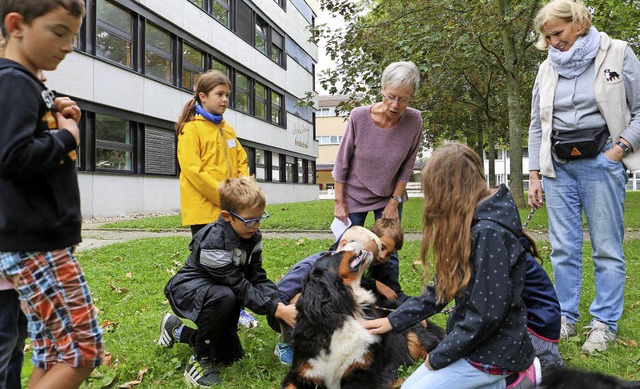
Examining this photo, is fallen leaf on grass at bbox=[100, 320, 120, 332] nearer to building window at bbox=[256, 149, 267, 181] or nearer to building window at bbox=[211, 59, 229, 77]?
building window at bbox=[211, 59, 229, 77]

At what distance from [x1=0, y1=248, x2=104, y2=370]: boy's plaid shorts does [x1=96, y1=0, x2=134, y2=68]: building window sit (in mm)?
15157

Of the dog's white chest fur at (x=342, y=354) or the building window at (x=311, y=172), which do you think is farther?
the building window at (x=311, y=172)

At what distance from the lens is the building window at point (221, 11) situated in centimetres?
2351

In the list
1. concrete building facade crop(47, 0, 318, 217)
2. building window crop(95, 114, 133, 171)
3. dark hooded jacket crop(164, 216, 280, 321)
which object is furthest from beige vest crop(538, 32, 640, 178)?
building window crop(95, 114, 133, 171)

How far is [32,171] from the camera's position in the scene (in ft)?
6.35

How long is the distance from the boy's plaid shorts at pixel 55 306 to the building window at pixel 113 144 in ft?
47.7

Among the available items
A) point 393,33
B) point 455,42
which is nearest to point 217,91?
point 455,42

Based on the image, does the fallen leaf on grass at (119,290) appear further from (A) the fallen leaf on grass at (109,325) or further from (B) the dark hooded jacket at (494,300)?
(B) the dark hooded jacket at (494,300)

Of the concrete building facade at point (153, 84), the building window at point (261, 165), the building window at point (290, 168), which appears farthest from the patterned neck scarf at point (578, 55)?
the building window at point (290, 168)

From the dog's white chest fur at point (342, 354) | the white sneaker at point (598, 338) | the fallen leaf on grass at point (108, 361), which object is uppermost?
the dog's white chest fur at point (342, 354)

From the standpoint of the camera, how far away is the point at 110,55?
638 inches

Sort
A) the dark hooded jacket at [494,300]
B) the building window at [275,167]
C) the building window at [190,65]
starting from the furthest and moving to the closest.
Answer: the building window at [275,167] < the building window at [190,65] < the dark hooded jacket at [494,300]

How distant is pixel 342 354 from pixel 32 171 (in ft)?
6.04

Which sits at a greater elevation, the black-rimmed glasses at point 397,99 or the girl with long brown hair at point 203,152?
the black-rimmed glasses at point 397,99
